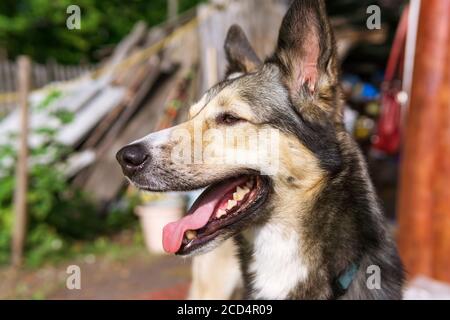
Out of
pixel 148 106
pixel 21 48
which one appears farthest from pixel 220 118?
pixel 21 48

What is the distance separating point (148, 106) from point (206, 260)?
459 cm

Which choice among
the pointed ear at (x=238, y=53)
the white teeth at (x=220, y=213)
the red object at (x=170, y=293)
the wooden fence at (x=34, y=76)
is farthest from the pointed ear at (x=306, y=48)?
the wooden fence at (x=34, y=76)

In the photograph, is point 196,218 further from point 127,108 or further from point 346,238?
point 127,108

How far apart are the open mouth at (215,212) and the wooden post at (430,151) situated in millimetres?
2229

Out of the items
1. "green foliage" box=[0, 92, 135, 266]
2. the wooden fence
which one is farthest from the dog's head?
the wooden fence

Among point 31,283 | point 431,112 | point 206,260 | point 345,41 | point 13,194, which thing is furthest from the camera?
point 345,41

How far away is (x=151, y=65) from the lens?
740cm

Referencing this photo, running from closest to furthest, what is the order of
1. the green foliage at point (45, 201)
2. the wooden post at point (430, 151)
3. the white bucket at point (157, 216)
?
1. the wooden post at point (430, 151)
2. the green foliage at point (45, 201)
3. the white bucket at point (157, 216)

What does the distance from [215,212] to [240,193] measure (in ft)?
0.51

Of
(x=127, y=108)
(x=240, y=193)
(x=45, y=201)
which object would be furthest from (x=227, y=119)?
(x=127, y=108)

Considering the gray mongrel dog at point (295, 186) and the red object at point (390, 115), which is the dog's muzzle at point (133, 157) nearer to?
the gray mongrel dog at point (295, 186)

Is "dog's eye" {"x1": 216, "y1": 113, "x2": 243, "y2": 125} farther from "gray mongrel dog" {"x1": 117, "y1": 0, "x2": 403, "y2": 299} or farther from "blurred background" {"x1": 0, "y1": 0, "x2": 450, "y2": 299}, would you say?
"blurred background" {"x1": 0, "y1": 0, "x2": 450, "y2": 299}

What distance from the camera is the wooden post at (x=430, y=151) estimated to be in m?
3.91
